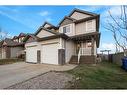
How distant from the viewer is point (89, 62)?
16.3 m

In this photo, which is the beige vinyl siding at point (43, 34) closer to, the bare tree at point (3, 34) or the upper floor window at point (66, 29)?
the upper floor window at point (66, 29)

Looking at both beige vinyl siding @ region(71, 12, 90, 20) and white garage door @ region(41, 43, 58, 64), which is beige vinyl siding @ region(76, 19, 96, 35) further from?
white garage door @ region(41, 43, 58, 64)

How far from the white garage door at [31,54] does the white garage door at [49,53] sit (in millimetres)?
1462

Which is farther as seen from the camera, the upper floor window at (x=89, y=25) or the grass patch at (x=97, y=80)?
the upper floor window at (x=89, y=25)

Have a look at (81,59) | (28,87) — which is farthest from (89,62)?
(28,87)

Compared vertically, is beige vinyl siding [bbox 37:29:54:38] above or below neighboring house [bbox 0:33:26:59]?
above

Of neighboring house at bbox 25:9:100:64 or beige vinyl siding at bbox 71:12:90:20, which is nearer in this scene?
neighboring house at bbox 25:9:100:64

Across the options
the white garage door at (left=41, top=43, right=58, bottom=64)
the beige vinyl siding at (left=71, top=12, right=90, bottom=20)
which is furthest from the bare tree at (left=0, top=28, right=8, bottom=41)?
the beige vinyl siding at (left=71, top=12, right=90, bottom=20)

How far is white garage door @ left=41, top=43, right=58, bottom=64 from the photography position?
15.6m

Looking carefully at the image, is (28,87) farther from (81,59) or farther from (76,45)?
(76,45)

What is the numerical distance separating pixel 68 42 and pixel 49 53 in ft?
8.67

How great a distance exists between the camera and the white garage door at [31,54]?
18175 millimetres

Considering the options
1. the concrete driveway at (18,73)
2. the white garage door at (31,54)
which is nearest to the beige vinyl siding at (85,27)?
the white garage door at (31,54)
